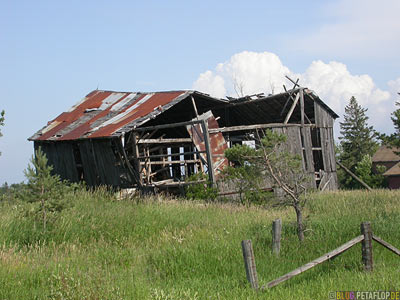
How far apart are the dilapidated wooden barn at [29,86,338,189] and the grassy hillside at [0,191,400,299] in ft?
14.3

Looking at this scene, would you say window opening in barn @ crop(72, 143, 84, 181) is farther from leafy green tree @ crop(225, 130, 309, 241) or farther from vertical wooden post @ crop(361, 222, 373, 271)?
vertical wooden post @ crop(361, 222, 373, 271)

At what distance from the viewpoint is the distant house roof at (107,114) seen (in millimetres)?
17203

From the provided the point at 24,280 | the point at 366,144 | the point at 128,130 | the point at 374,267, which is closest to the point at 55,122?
the point at 128,130

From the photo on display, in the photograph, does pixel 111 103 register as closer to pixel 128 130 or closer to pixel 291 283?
pixel 128 130

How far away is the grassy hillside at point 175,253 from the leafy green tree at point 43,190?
392 millimetres

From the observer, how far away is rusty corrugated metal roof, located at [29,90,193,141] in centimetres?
1720

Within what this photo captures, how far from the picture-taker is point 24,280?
662cm

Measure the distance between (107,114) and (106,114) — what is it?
0.33 feet

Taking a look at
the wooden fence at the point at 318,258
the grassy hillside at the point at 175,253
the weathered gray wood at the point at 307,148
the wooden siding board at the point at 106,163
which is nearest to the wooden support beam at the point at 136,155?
the wooden siding board at the point at 106,163

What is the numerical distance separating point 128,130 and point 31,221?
6.85 meters

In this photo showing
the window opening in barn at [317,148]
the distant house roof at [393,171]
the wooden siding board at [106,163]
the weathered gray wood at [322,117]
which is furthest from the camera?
the distant house roof at [393,171]

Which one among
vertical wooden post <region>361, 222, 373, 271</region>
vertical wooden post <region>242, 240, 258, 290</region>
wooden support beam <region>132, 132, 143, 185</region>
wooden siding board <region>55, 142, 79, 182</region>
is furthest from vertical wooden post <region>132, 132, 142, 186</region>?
vertical wooden post <region>242, 240, 258, 290</region>

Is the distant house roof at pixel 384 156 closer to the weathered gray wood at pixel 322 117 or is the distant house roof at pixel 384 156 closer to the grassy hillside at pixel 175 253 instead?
the weathered gray wood at pixel 322 117

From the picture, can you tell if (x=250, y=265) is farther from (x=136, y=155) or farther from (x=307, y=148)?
(x=307, y=148)
